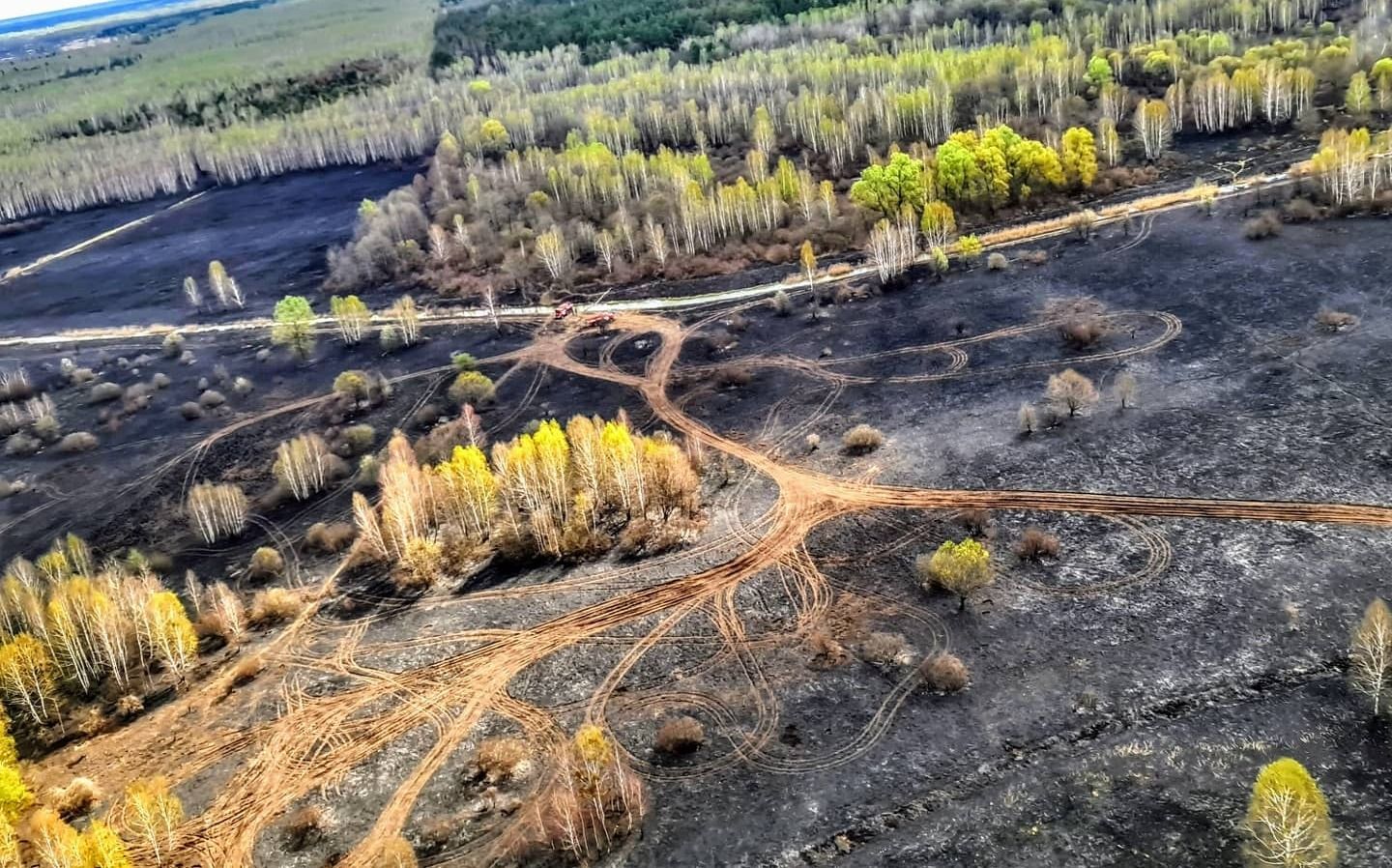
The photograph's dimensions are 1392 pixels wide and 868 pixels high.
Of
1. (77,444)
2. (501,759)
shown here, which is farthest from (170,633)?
(77,444)

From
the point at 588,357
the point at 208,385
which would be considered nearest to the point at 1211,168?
the point at 588,357

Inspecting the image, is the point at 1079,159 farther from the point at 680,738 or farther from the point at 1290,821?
the point at 1290,821

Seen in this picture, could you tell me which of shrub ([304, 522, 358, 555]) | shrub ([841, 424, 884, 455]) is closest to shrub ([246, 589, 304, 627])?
shrub ([304, 522, 358, 555])

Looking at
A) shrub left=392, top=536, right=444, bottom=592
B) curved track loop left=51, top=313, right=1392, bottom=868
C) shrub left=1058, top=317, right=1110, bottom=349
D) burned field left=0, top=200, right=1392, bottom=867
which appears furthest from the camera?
→ shrub left=1058, top=317, right=1110, bottom=349

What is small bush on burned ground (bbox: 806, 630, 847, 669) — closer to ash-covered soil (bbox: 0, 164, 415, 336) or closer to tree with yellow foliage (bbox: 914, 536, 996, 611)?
tree with yellow foliage (bbox: 914, 536, 996, 611)

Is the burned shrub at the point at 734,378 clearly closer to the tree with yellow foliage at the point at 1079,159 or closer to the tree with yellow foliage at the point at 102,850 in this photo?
the tree with yellow foliage at the point at 102,850
